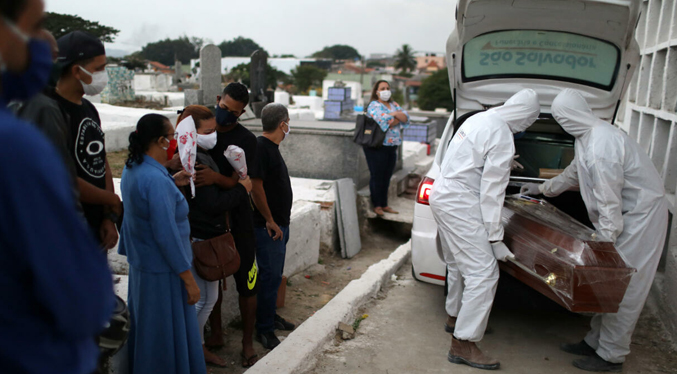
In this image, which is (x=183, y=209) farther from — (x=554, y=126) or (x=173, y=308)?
(x=554, y=126)

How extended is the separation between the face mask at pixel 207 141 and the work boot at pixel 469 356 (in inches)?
79.1

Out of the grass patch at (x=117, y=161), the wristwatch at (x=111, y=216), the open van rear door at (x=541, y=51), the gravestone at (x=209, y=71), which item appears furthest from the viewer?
the gravestone at (x=209, y=71)

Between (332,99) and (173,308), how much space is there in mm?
15626

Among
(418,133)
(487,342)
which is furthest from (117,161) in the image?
(418,133)

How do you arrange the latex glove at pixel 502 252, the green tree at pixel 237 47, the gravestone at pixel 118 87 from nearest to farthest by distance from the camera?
the latex glove at pixel 502 252
the gravestone at pixel 118 87
the green tree at pixel 237 47

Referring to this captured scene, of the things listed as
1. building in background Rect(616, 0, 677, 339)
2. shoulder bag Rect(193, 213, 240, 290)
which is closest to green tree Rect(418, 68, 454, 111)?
building in background Rect(616, 0, 677, 339)

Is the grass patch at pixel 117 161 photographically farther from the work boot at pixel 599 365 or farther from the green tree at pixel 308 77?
the green tree at pixel 308 77

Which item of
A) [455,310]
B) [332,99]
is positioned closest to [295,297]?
[455,310]

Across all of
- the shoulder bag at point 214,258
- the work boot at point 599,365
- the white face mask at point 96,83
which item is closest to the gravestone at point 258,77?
the shoulder bag at point 214,258

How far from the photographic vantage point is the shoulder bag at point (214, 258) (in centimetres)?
323

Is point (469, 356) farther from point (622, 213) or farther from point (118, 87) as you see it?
point (118, 87)

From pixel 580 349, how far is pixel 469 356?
866 millimetres

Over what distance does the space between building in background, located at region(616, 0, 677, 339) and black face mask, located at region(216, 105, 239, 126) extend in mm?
3379

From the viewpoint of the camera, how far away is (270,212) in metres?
4.01
